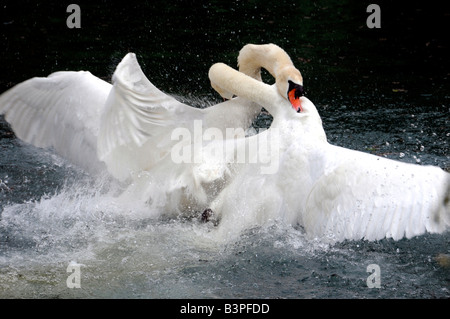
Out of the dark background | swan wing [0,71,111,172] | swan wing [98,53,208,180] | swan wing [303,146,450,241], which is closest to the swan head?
swan wing [303,146,450,241]

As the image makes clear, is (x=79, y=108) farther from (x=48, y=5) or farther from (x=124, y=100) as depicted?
(x=48, y=5)

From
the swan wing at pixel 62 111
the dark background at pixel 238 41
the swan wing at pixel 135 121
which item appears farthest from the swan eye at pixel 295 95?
the dark background at pixel 238 41

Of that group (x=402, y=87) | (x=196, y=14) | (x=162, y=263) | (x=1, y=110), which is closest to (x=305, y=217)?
(x=162, y=263)

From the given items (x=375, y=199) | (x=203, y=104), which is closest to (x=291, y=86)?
(x=375, y=199)

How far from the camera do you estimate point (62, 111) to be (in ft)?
23.4

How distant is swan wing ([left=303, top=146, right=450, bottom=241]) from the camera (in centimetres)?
506

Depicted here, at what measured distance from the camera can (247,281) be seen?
18.5 ft

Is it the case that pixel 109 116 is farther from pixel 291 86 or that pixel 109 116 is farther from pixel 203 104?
pixel 203 104

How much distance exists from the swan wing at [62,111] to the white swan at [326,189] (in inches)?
56.5

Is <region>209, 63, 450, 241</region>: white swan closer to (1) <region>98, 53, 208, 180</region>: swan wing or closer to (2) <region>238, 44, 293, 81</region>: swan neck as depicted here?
(2) <region>238, 44, 293, 81</region>: swan neck

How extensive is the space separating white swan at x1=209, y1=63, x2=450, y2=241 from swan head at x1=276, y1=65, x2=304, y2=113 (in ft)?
0.14

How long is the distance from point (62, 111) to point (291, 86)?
8.04 feet

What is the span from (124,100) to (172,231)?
1.29 meters

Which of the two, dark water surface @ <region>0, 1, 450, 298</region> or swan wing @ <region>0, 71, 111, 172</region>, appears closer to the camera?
dark water surface @ <region>0, 1, 450, 298</region>
